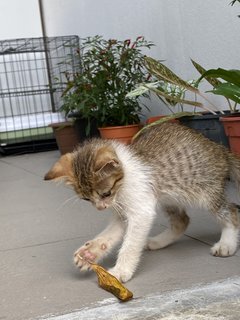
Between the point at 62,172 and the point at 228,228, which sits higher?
the point at 62,172

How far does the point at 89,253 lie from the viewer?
2.73 m

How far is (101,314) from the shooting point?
2.21 m

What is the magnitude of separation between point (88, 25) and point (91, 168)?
550cm

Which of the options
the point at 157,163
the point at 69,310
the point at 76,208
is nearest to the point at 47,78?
the point at 76,208

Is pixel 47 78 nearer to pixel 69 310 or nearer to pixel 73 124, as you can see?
pixel 73 124

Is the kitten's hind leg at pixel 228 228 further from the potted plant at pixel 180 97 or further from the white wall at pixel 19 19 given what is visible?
the white wall at pixel 19 19

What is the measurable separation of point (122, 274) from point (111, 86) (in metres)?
3.50

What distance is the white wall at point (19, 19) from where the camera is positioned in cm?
948

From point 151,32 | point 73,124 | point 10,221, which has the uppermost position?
point 151,32

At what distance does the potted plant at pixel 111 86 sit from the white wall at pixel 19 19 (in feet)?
12.7

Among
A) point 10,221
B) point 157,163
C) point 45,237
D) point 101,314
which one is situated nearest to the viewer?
point 101,314

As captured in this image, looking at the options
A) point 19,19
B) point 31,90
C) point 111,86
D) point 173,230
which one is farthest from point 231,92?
point 19,19

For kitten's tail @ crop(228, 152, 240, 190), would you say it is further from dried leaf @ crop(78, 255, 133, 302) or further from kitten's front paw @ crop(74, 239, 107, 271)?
dried leaf @ crop(78, 255, 133, 302)

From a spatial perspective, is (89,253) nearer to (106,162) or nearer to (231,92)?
(106,162)
